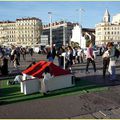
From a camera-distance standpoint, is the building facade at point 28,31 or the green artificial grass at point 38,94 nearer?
the green artificial grass at point 38,94

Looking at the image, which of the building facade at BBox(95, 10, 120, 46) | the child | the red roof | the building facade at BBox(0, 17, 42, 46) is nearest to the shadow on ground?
the child

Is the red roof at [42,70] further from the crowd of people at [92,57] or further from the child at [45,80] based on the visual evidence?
the crowd of people at [92,57]

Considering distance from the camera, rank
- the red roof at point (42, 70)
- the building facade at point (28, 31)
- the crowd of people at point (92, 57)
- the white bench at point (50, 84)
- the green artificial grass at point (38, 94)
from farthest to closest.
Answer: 1. the building facade at point (28, 31)
2. the crowd of people at point (92, 57)
3. the red roof at point (42, 70)
4. the white bench at point (50, 84)
5. the green artificial grass at point (38, 94)

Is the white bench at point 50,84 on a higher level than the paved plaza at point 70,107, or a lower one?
higher

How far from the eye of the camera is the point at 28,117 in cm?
857

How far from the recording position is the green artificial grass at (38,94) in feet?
35.9

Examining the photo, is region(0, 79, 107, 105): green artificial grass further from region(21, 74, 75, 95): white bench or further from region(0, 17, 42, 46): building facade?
region(0, 17, 42, 46): building facade

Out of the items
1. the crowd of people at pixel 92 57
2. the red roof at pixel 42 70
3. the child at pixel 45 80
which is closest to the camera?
the child at pixel 45 80

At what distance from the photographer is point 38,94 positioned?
1159 cm

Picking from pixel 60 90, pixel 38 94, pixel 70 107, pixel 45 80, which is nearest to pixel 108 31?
pixel 60 90

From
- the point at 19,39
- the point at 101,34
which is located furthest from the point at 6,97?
the point at 19,39

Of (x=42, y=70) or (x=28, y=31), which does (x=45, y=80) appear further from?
(x=28, y=31)

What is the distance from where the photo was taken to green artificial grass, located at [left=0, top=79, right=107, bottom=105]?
10948 mm

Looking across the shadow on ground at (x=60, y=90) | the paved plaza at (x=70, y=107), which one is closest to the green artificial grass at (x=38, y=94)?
the shadow on ground at (x=60, y=90)
